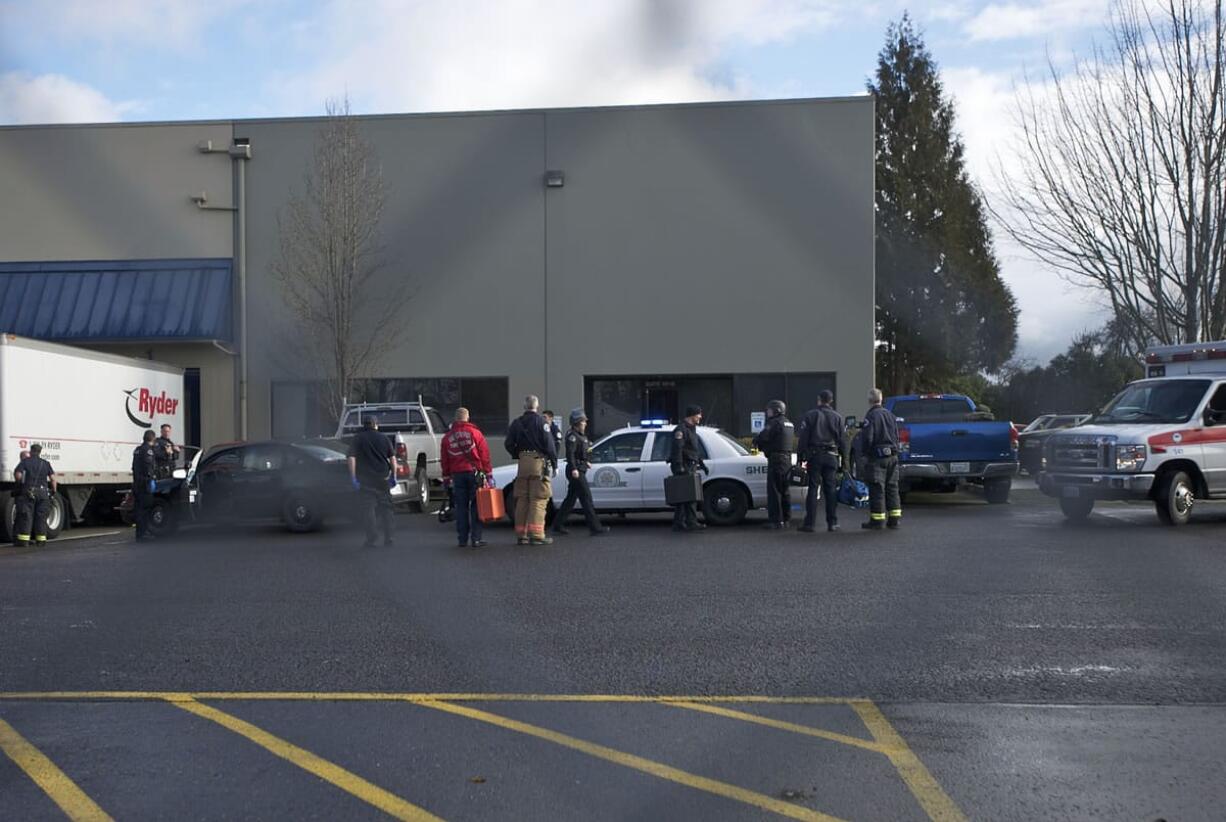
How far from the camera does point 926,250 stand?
41.6 meters

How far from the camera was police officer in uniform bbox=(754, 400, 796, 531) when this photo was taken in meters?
15.2

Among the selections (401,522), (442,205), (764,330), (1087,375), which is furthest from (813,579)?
(1087,375)

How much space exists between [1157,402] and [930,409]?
4.89 m

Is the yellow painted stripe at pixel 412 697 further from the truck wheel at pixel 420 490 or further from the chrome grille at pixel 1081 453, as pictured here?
the truck wheel at pixel 420 490

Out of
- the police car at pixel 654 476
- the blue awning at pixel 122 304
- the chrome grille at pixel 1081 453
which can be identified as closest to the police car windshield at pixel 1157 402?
the chrome grille at pixel 1081 453

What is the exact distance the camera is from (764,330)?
1077 inches

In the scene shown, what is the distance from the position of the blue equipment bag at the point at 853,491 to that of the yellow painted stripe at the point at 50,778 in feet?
45.0

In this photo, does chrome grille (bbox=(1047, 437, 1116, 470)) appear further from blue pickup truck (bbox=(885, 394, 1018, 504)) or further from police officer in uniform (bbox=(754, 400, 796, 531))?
police officer in uniform (bbox=(754, 400, 796, 531))

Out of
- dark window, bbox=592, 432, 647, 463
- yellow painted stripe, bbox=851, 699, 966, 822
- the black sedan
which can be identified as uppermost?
dark window, bbox=592, 432, 647, 463

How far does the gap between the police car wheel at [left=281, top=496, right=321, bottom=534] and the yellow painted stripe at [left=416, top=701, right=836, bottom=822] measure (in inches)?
441

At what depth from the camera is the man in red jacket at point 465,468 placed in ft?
46.4

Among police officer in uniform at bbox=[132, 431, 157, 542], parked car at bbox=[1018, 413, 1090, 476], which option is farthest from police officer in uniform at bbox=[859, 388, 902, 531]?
police officer in uniform at bbox=[132, 431, 157, 542]

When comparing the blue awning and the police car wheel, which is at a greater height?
the blue awning

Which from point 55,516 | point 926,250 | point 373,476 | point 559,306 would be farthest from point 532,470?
point 926,250
